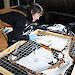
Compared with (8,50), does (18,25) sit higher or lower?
higher

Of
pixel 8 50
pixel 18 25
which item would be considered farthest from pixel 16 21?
pixel 8 50

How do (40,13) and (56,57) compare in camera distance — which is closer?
(56,57)

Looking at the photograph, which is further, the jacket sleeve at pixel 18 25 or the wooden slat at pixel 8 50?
the jacket sleeve at pixel 18 25

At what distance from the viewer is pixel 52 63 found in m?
0.89

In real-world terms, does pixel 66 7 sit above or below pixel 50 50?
above

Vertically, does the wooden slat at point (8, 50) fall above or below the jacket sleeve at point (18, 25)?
below

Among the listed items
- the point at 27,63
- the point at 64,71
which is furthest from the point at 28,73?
the point at 64,71

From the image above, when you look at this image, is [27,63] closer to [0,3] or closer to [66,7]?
[66,7]

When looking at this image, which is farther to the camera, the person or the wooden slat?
the person

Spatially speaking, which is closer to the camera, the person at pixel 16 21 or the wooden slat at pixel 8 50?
the wooden slat at pixel 8 50

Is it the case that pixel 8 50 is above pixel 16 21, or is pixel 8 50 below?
below

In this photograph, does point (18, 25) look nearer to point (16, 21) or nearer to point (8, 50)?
point (16, 21)

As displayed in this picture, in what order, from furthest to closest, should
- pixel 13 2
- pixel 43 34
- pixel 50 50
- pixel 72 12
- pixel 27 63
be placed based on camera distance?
pixel 13 2, pixel 72 12, pixel 43 34, pixel 50 50, pixel 27 63

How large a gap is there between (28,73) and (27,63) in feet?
0.40
